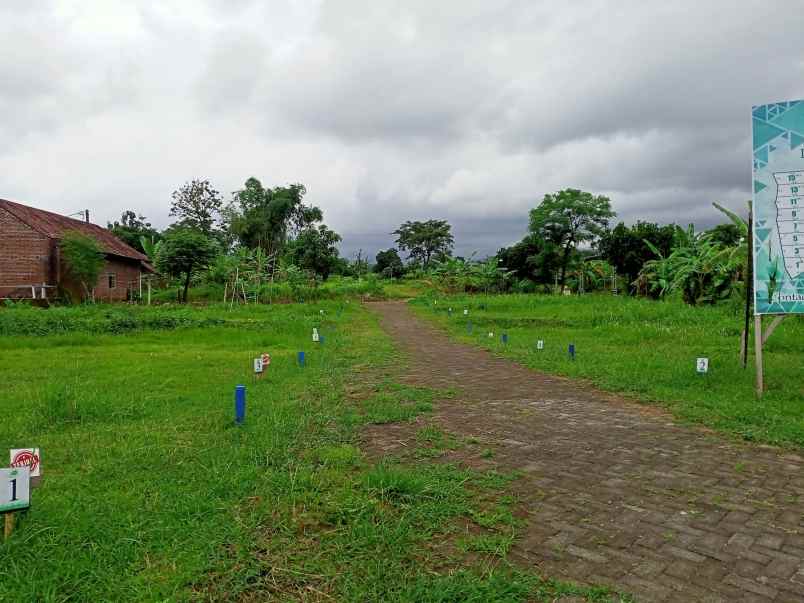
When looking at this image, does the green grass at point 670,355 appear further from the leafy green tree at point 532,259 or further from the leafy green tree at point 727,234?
the leafy green tree at point 532,259

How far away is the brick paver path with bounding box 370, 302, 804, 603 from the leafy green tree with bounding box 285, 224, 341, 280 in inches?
1566

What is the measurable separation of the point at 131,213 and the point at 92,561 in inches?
2872

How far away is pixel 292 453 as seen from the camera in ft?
16.4

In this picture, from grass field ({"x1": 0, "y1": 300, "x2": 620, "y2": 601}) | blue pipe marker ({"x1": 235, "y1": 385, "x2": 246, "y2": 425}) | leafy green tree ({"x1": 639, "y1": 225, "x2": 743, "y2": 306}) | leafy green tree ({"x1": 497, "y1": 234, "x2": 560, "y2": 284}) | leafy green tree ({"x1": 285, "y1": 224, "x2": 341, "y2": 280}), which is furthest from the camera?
leafy green tree ({"x1": 285, "y1": 224, "x2": 341, "y2": 280})

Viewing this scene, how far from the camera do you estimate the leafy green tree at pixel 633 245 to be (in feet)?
123

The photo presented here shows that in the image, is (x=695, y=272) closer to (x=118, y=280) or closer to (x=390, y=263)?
(x=118, y=280)

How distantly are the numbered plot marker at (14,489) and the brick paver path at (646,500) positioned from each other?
2.93 meters

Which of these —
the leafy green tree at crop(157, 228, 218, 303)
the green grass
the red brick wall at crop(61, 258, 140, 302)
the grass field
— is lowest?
the grass field

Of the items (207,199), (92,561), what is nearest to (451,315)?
(92,561)

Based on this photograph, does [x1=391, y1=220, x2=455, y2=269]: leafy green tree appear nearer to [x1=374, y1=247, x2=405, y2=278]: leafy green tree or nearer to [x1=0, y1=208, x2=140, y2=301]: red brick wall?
[x1=374, y1=247, x2=405, y2=278]: leafy green tree

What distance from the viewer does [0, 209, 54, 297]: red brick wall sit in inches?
1030

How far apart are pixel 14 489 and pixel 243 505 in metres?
1.41

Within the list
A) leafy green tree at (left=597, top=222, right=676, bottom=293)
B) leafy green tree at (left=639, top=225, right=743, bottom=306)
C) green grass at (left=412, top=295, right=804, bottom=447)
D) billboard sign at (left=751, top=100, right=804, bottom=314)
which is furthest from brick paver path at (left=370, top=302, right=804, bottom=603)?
leafy green tree at (left=597, top=222, right=676, bottom=293)

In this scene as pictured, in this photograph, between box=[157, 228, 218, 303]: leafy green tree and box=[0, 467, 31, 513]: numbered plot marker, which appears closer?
box=[0, 467, 31, 513]: numbered plot marker
